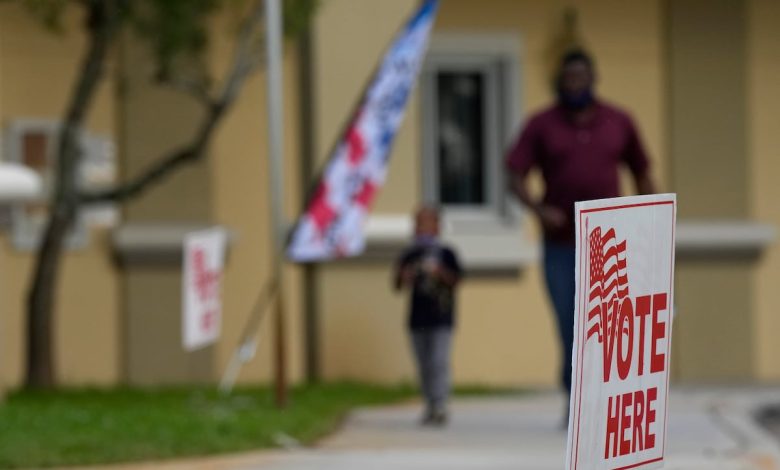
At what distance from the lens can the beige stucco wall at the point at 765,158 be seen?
1526cm

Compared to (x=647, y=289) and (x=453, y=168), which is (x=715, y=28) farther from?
(x=647, y=289)

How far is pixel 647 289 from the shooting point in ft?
16.6

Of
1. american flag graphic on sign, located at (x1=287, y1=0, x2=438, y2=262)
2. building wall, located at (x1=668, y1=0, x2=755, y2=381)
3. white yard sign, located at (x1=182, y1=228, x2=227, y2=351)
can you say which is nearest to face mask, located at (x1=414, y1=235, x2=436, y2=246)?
american flag graphic on sign, located at (x1=287, y1=0, x2=438, y2=262)

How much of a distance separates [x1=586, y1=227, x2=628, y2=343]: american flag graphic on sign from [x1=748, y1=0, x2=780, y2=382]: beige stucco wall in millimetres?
10582

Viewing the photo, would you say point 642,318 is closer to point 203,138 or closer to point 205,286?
point 205,286

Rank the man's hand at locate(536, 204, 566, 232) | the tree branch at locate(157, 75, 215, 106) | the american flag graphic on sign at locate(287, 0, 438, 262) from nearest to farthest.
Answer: the man's hand at locate(536, 204, 566, 232), the american flag graphic on sign at locate(287, 0, 438, 262), the tree branch at locate(157, 75, 215, 106)

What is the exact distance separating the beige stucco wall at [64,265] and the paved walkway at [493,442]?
3156mm

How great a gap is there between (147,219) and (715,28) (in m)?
4.56

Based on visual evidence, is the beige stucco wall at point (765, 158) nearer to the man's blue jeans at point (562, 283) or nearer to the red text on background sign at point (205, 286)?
the red text on background sign at point (205, 286)

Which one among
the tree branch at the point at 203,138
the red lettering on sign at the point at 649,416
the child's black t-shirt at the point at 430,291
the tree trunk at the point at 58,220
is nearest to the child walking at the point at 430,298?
the child's black t-shirt at the point at 430,291

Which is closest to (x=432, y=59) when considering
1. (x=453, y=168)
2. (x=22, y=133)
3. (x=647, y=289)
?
(x=453, y=168)

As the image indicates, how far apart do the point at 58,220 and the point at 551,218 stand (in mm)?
4628

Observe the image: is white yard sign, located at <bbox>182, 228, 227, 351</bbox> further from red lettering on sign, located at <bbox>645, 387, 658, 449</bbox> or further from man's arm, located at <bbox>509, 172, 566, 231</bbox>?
red lettering on sign, located at <bbox>645, 387, 658, 449</bbox>

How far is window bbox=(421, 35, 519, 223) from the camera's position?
601 inches
